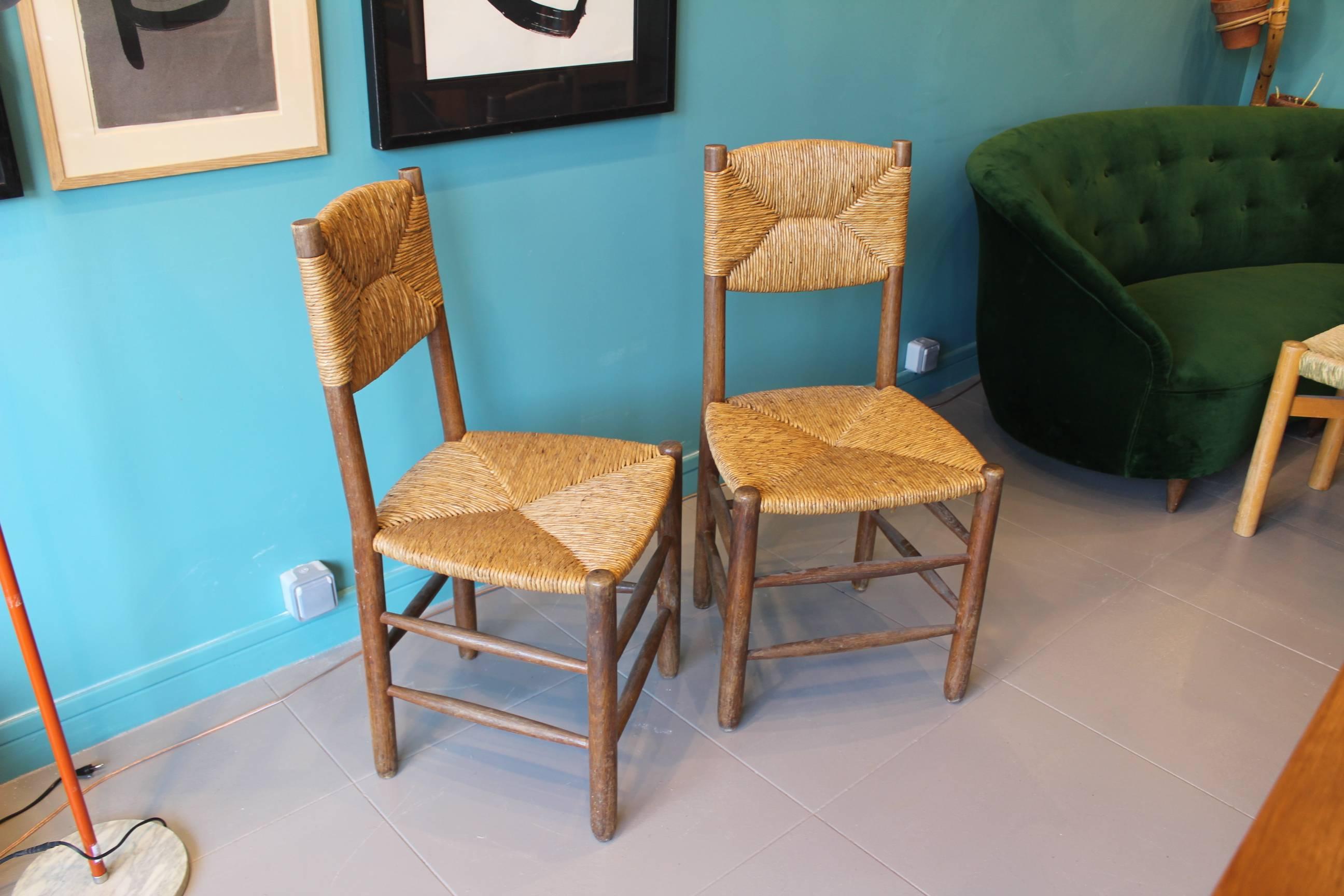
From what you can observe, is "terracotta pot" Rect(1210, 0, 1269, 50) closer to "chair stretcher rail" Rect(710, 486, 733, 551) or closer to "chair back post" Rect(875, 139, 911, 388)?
"chair back post" Rect(875, 139, 911, 388)

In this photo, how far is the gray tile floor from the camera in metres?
1.59

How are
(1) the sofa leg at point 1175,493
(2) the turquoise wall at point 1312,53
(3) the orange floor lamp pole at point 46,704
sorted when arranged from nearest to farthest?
1. (3) the orange floor lamp pole at point 46,704
2. (1) the sofa leg at point 1175,493
3. (2) the turquoise wall at point 1312,53

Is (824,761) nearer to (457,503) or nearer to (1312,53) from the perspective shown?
(457,503)

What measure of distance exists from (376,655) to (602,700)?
0.37 metres

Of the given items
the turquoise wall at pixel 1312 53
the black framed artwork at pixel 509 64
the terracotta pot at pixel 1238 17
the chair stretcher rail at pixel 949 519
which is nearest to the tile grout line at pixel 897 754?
the chair stretcher rail at pixel 949 519

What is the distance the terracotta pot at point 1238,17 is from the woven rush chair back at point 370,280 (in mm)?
2812

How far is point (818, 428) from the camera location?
6.33 feet

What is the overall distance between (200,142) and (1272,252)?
9.61ft

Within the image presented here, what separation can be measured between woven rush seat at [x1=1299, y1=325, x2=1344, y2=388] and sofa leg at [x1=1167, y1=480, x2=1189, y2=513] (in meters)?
0.36

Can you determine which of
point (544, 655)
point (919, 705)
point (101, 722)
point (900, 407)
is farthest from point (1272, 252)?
point (101, 722)

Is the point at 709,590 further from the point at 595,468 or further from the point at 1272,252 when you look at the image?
the point at 1272,252

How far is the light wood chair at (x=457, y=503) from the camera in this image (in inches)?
58.1

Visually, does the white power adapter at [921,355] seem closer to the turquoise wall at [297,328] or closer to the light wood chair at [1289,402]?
the turquoise wall at [297,328]

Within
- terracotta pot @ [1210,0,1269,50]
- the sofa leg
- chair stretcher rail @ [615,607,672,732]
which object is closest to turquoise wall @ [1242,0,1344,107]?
terracotta pot @ [1210,0,1269,50]
